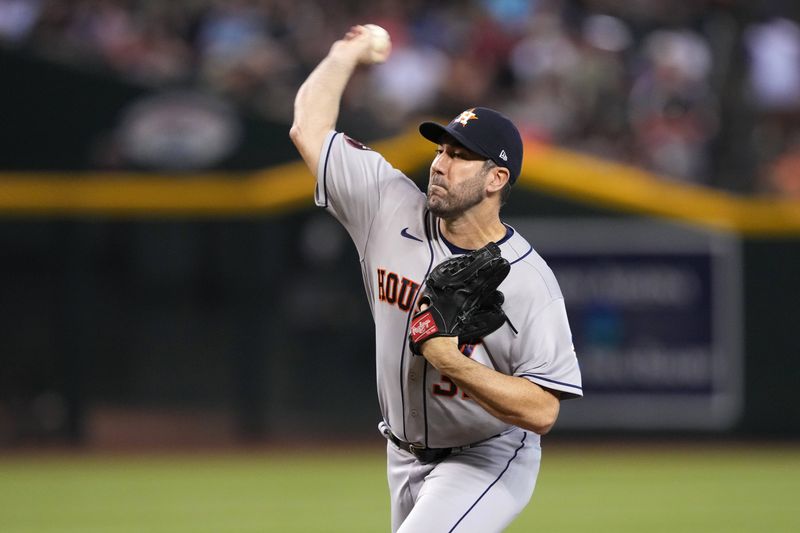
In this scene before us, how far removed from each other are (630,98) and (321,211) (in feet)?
11.3

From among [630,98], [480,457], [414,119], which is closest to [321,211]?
[414,119]

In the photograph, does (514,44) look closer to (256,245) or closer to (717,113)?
(717,113)

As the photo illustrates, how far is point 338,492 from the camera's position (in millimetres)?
8562

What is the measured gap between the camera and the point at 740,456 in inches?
392

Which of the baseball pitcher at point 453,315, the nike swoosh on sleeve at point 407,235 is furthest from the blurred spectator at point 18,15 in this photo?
the nike swoosh on sleeve at point 407,235

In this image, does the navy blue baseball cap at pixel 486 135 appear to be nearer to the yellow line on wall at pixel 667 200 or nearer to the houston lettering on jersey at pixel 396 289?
the houston lettering on jersey at pixel 396 289

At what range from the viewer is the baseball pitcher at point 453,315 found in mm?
3969

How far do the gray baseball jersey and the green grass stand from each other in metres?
3.19

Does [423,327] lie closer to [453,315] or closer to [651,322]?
[453,315]

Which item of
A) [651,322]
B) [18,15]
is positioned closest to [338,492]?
[651,322]

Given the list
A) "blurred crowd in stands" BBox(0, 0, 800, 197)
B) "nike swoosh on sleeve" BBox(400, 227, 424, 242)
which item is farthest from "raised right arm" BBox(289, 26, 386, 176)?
"blurred crowd in stands" BBox(0, 0, 800, 197)

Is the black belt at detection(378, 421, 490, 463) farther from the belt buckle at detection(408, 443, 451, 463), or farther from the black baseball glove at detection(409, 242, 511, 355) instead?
the black baseball glove at detection(409, 242, 511, 355)

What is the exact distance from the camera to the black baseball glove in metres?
3.93

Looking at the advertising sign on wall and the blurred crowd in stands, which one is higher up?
the blurred crowd in stands
